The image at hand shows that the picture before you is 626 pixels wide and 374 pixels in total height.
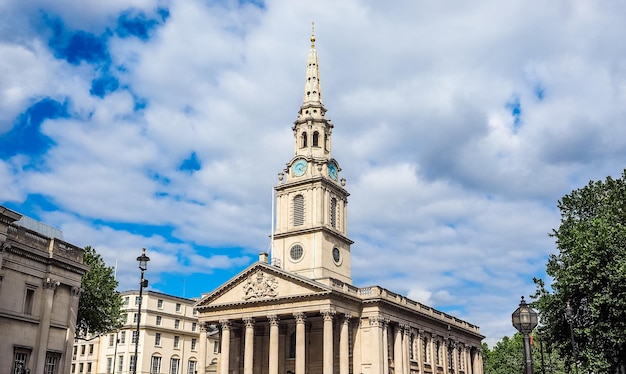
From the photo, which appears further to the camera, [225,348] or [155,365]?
[155,365]

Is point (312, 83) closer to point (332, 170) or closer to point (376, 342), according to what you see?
point (332, 170)

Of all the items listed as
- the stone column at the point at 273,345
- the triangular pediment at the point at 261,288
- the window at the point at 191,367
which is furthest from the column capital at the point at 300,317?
the window at the point at 191,367

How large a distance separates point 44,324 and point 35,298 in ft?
5.44

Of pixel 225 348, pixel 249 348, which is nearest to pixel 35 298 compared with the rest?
pixel 249 348

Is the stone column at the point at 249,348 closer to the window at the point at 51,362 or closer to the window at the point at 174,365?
the window at the point at 51,362

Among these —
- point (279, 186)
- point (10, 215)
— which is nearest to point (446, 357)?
point (279, 186)

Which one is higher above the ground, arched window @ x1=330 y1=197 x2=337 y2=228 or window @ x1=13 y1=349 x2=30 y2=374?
arched window @ x1=330 y1=197 x2=337 y2=228

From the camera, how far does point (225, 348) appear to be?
60.2 meters

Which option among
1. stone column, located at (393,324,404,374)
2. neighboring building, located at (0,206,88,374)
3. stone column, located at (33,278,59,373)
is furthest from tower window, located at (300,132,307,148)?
stone column, located at (33,278,59,373)

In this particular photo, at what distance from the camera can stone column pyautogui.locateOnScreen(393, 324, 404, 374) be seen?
199ft

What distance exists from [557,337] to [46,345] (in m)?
33.9

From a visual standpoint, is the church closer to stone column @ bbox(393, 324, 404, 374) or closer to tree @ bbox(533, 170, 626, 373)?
stone column @ bbox(393, 324, 404, 374)

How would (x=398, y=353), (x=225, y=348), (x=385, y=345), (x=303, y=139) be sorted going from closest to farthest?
1. (x=385, y=345)
2. (x=225, y=348)
3. (x=398, y=353)
4. (x=303, y=139)

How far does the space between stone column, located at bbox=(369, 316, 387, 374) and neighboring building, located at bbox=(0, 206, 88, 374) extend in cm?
2774
